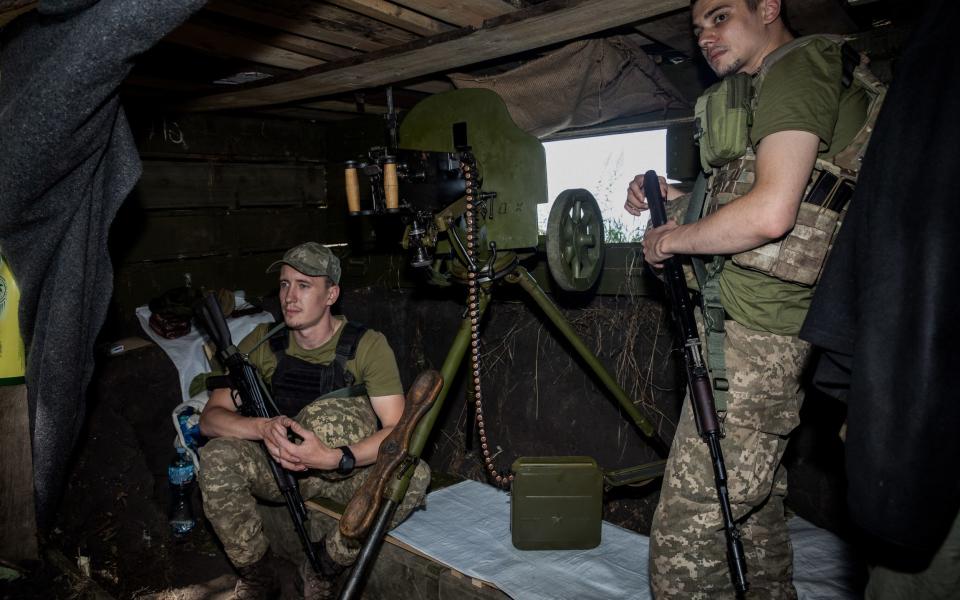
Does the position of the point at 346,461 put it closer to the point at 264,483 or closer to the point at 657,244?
the point at 264,483

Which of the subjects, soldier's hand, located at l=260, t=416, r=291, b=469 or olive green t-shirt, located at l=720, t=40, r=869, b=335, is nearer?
olive green t-shirt, located at l=720, t=40, r=869, b=335

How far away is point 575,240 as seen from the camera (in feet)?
10.9

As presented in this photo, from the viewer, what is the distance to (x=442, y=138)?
342 cm

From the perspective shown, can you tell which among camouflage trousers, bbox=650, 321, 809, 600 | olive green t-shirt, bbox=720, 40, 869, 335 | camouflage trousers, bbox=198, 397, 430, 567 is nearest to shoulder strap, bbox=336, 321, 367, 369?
camouflage trousers, bbox=198, 397, 430, 567

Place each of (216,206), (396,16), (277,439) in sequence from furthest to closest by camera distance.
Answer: (216,206) < (277,439) < (396,16)

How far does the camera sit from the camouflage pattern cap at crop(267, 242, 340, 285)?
10.2 feet

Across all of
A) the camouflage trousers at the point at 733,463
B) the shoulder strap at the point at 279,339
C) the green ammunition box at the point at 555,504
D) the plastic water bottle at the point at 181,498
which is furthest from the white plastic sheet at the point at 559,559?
the plastic water bottle at the point at 181,498

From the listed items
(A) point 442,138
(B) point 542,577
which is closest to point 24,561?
(B) point 542,577

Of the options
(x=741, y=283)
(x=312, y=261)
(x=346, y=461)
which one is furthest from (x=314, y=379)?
(x=741, y=283)

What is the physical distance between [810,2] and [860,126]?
115 centimetres

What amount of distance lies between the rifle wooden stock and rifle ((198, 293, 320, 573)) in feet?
1.76

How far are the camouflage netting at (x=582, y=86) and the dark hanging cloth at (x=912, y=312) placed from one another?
238 cm

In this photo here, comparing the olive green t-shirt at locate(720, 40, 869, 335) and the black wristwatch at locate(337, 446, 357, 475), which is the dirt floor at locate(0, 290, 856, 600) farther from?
the olive green t-shirt at locate(720, 40, 869, 335)

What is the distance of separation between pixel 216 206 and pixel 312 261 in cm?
244
